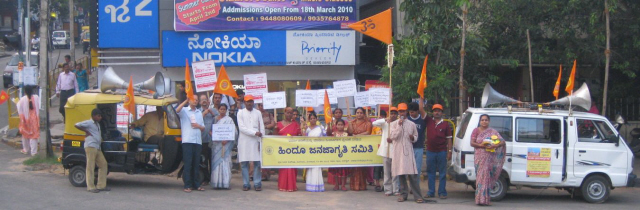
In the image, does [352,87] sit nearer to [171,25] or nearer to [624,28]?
[171,25]

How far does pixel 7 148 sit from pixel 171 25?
503 cm

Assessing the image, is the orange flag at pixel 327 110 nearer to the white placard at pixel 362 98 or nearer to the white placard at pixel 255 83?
the white placard at pixel 362 98

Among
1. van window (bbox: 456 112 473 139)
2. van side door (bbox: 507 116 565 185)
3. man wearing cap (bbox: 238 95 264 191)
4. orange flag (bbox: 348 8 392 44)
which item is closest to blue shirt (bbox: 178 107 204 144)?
man wearing cap (bbox: 238 95 264 191)

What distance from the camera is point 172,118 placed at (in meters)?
11.3

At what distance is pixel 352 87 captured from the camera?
43.3 ft

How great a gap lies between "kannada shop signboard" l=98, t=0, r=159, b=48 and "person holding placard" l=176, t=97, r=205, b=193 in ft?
21.0

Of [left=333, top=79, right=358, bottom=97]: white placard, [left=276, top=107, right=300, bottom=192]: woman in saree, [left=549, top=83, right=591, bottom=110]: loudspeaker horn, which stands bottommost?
[left=276, top=107, right=300, bottom=192]: woman in saree

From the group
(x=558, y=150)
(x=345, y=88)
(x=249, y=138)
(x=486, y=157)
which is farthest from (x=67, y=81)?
(x=558, y=150)

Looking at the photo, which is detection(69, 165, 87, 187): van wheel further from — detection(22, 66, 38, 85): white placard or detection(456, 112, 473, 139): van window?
detection(456, 112, 473, 139): van window

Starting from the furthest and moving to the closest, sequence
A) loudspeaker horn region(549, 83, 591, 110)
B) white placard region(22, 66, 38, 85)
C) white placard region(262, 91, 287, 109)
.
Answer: white placard region(22, 66, 38, 85), white placard region(262, 91, 287, 109), loudspeaker horn region(549, 83, 591, 110)

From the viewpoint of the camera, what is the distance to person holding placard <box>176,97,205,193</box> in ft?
35.8

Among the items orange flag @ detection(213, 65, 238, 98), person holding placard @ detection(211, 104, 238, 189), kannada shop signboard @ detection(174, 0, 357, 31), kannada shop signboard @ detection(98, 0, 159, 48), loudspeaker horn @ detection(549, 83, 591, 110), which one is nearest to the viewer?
person holding placard @ detection(211, 104, 238, 189)

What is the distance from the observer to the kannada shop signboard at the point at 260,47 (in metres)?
16.6

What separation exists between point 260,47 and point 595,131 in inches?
345
